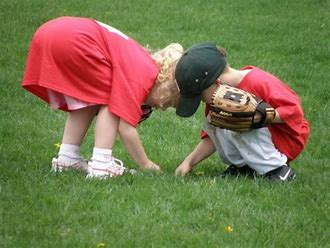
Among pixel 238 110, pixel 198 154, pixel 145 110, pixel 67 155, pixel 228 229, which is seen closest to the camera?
pixel 228 229

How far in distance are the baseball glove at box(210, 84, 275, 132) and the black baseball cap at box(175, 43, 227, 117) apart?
0.37 ft

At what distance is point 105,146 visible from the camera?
16.1 ft

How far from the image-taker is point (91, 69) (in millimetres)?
4902

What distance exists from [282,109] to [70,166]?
1.54m

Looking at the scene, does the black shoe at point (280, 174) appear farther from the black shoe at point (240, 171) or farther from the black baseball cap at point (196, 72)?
the black baseball cap at point (196, 72)

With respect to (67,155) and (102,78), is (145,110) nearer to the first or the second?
(102,78)

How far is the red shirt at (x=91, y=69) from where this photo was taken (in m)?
4.86

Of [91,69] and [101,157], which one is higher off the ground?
[91,69]

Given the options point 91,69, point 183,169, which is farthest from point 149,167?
point 91,69

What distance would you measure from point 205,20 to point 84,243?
774 cm

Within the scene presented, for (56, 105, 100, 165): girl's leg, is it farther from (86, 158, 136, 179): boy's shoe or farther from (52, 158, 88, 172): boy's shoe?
(86, 158, 136, 179): boy's shoe

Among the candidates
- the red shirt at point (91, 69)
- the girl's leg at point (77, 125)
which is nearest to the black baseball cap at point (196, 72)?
the red shirt at point (91, 69)

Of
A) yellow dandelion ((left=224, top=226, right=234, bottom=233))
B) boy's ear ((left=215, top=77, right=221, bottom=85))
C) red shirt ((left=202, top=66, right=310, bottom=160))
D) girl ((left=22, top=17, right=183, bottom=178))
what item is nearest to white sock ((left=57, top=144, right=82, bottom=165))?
girl ((left=22, top=17, right=183, bottom=178))

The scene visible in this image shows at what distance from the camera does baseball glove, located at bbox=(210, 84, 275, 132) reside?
4695mm
